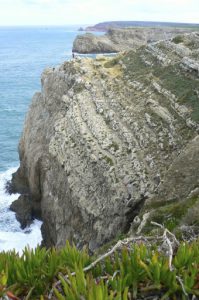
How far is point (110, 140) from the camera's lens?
3238cm

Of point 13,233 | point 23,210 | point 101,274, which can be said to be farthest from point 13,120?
point 101,274

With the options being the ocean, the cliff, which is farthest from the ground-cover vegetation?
the cliff

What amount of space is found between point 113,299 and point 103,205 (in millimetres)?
21895

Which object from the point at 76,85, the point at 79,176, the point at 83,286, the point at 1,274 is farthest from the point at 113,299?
the point at 76,85

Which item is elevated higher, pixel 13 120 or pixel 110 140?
pixel 110 140

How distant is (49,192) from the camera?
36.6 meters

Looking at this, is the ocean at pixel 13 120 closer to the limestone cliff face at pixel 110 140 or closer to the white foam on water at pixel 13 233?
the white foam on water at pixel 13 233

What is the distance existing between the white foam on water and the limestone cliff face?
5.18 ft

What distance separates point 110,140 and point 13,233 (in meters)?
14.1

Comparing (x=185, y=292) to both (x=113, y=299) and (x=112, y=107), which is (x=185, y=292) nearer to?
(x=113, y=299)

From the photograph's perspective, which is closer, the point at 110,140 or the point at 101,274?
the point at 101,274

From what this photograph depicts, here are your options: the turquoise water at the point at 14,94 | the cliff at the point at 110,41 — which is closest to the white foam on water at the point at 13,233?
the turquoise water at the point at 14,94

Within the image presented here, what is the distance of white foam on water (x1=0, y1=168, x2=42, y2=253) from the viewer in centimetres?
3803

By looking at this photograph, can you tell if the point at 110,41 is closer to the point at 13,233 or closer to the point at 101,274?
the point at 13,233
